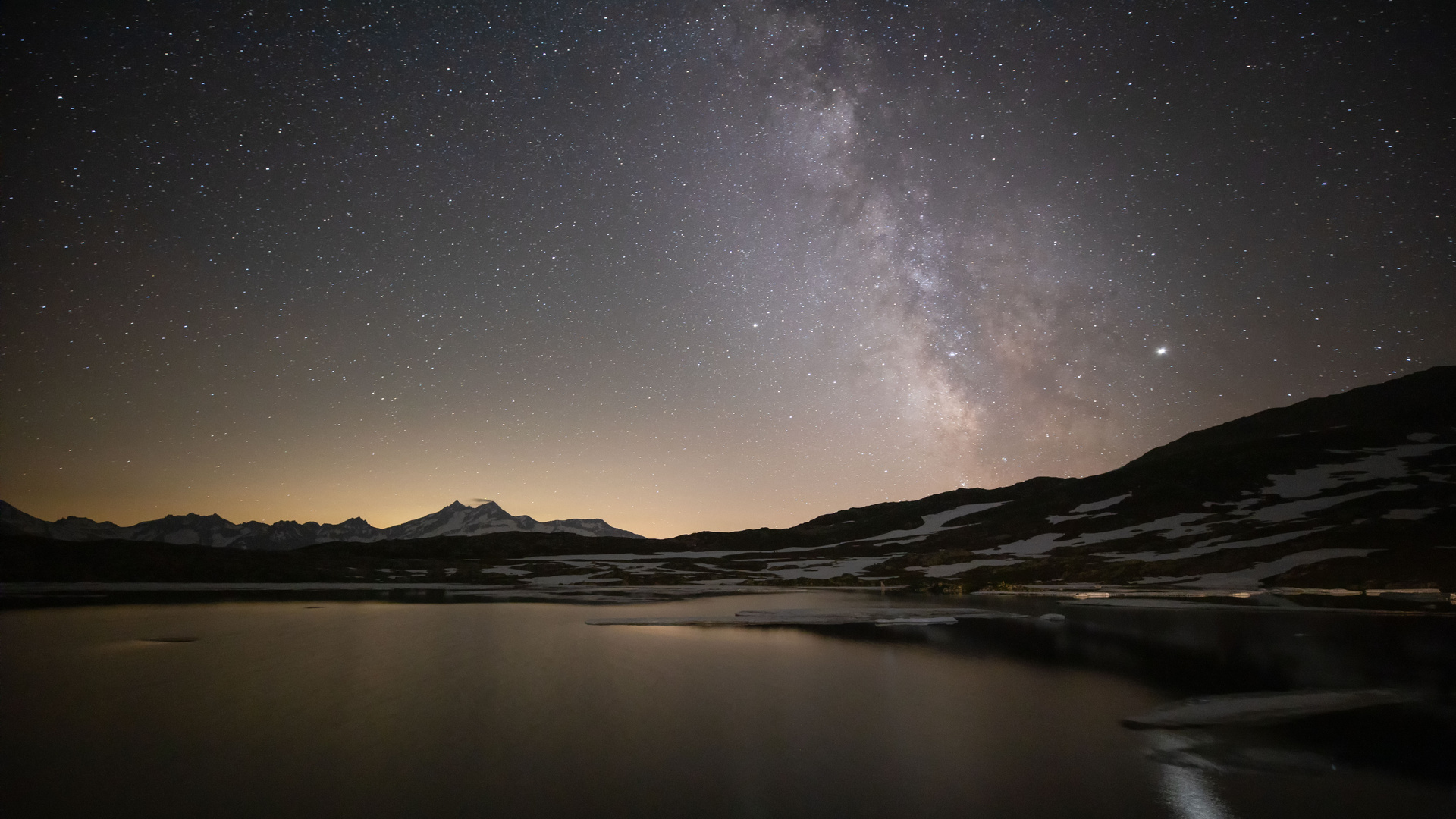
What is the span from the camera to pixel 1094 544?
3907 inches

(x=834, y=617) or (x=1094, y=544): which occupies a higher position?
(x=1094, y=544)

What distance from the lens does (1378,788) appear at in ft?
33.2

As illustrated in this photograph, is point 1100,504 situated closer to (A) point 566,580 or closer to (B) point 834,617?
(A) point 566,580

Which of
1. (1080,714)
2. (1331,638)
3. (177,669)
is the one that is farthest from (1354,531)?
(177,669)

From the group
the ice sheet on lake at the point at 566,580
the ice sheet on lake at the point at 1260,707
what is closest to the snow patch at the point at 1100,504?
the ice sheet on lake at the point at 566,580

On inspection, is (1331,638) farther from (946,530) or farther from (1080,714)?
(946,530)

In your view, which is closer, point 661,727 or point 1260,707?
point 661,727

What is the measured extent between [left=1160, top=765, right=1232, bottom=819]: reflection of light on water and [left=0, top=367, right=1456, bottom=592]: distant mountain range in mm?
62980

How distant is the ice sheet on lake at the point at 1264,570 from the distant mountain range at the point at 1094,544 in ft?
1.09

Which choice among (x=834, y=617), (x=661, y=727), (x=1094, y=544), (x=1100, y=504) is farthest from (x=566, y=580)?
(x=1100, y=504)

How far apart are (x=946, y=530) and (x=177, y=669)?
450ft

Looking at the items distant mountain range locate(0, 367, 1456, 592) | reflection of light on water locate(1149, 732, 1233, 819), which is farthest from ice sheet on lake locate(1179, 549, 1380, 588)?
reflection of light on water locate(1149, 732, 1233, 819)

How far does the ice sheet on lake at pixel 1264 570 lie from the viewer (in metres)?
62.9

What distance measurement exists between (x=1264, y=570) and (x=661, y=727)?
78.1 m
